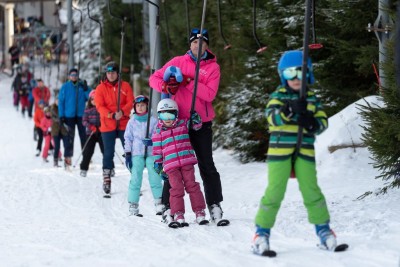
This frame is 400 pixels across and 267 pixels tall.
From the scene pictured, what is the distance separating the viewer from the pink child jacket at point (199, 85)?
736 cm

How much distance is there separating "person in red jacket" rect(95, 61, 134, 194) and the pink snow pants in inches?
136

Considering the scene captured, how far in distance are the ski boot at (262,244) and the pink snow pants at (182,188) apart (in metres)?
1.81

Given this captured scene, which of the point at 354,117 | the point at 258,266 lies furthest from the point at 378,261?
the point at 354,117

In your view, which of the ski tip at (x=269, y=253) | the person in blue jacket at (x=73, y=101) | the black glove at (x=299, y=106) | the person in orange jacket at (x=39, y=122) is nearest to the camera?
the black glove at (x=299, y=106)

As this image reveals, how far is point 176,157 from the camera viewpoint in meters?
7.39

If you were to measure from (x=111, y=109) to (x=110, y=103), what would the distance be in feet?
0.28

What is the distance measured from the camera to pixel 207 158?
7480mm

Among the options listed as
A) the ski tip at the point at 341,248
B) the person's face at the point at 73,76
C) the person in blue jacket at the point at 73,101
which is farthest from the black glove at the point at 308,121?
the person's face at the point at 73,76

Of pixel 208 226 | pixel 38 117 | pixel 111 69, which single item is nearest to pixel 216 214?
pixel 208 226

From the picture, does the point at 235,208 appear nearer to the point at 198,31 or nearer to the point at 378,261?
the point at 198,31

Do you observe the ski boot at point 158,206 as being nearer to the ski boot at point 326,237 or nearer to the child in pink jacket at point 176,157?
the child in pink jacket at point 176,157

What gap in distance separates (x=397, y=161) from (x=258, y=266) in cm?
246

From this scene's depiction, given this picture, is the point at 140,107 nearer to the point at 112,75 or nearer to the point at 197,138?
the point at 112,75

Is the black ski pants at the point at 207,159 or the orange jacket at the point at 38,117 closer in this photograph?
the black ski pants at the point at 207,159
